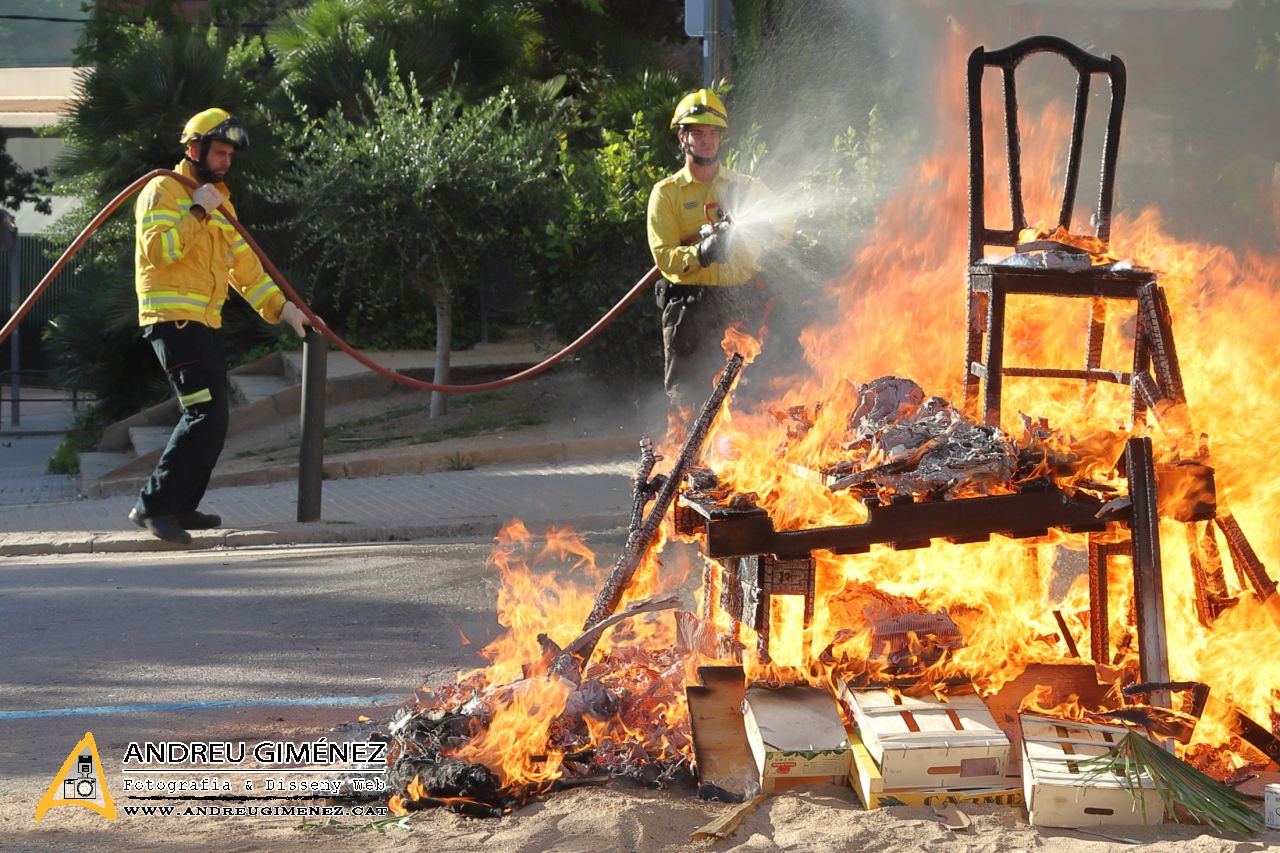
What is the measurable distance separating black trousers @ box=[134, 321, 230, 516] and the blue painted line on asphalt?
292cm

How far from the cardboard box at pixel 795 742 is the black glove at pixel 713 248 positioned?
321cm

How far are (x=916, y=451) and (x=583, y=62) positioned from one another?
12381 millimetres

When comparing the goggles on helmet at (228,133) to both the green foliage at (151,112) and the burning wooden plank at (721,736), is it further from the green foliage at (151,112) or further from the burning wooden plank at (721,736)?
the green foliage at (151,112)

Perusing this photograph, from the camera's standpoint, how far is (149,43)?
15.6 meters

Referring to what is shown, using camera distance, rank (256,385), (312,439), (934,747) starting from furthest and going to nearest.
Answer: (256,385)
(312,439)
(934,747)

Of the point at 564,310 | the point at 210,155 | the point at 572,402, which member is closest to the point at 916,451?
the point at 210,155

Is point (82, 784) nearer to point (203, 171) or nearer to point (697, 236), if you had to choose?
point (697, 236)

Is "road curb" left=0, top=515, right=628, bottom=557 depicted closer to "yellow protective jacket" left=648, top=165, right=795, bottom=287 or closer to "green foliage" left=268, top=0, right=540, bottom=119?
"yellow protective jacket" left=648, top=165, right=795, bottom=287

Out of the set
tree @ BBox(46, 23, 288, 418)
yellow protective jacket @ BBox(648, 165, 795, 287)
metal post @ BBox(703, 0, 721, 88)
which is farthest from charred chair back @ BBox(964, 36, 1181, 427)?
tree @ BBox(46, 23, 288, 418)

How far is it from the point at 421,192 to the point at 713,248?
4998 mm

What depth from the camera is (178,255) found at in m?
7.99

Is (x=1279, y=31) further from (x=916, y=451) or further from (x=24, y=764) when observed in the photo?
(x=24, y=764)

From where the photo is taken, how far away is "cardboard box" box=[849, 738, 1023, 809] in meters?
4.16

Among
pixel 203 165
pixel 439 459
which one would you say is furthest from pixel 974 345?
pixel 439 459
